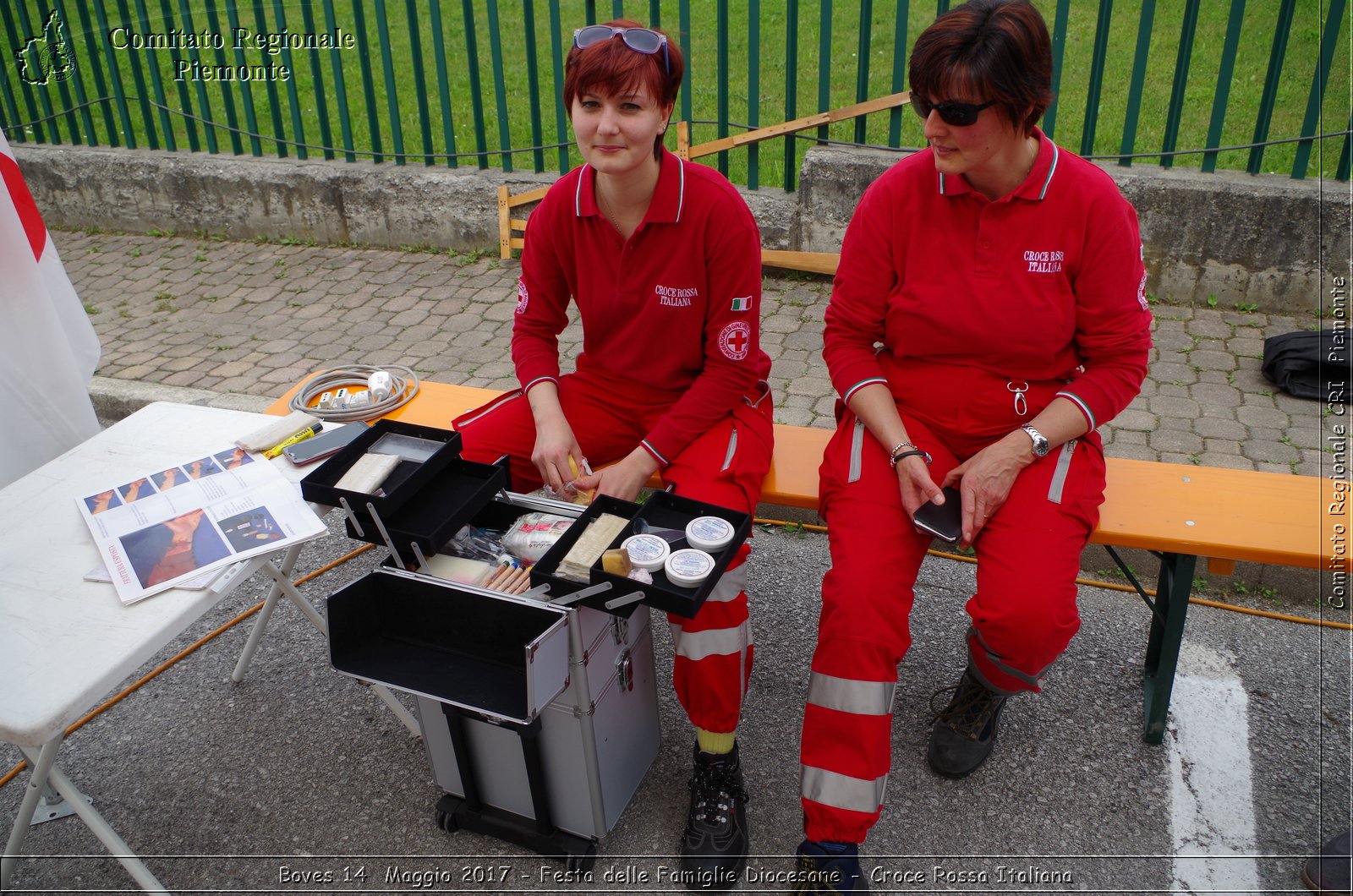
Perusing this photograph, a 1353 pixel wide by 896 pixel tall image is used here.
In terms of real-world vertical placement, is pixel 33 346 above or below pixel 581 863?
above

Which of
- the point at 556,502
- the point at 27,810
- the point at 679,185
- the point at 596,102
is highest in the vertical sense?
the point at 596,102

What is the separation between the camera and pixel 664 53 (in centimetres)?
226

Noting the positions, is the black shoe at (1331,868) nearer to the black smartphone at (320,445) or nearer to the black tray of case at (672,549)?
the black tray of case at (672,549)

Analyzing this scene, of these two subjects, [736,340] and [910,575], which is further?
[736,340]

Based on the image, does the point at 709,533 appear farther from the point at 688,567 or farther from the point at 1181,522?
the point at 1181,522

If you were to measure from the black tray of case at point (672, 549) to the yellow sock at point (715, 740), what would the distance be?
54 cm

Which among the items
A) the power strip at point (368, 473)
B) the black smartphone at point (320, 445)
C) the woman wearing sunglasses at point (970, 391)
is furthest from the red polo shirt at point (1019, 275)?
the black smartphone at point (320, 445)

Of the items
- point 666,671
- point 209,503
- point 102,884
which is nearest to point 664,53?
point 209,503

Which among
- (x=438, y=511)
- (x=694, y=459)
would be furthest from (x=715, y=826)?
(x=438, y=511)

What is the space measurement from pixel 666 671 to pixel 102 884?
1544 mm

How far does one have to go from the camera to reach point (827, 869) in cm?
213

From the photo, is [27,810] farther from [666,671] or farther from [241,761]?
[666,671]

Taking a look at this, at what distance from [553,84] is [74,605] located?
174 inches

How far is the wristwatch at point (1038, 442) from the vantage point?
89.7 inches
